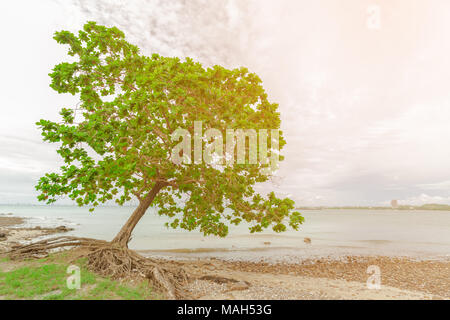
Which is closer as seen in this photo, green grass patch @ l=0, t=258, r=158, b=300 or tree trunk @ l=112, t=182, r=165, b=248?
green grass patch @ l=0, t=258, r=158, b=300

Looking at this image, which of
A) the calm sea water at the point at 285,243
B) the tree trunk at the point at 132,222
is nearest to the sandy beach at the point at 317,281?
the tree trunk at the point at 132,222

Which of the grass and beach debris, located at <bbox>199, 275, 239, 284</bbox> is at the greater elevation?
the grass

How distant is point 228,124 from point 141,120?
4.53m

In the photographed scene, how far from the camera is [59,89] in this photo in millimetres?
13375

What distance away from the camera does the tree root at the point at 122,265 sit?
10.8 meters

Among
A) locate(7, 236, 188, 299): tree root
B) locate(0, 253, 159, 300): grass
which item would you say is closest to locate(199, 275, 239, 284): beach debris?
locate(7, 236, 188, 299): tree root

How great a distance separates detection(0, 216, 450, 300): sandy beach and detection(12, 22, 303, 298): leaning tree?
3.27 metres

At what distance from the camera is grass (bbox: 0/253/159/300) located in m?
8.83

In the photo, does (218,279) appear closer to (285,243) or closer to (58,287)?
(58,287)
